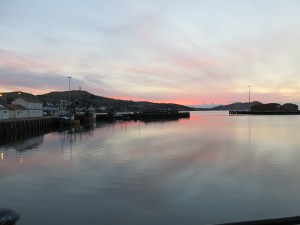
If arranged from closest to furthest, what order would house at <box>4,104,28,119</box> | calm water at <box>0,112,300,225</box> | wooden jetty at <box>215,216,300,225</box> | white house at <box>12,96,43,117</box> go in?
wooden jetty at <box>215,216,300,225</box>
calm water at <box>0,112,300,225</box>
house at <box>4,104,28,119</box>
white house at <box>12,96,43,117</box>

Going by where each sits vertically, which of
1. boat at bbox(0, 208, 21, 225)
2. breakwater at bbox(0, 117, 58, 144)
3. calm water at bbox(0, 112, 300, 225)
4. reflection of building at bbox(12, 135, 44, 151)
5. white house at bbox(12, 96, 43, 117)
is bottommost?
reflection of building at bbox(12, 135, 44, 151)

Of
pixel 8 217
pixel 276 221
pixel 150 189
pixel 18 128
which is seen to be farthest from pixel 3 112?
pixel 276 221

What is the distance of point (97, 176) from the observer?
21.2 meters

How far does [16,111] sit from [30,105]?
34.1 ft

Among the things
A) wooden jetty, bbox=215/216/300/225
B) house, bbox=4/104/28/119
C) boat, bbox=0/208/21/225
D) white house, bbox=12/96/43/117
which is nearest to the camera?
wooden jetty, bbox=215/216/300/225

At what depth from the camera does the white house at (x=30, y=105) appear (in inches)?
3216

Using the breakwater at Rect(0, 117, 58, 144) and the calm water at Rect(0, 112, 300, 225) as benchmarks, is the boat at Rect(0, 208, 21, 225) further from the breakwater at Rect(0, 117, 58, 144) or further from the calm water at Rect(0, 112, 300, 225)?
the breakwater at Rect(0, 117, 58, 144)

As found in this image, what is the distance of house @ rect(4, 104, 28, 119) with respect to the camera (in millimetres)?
72188

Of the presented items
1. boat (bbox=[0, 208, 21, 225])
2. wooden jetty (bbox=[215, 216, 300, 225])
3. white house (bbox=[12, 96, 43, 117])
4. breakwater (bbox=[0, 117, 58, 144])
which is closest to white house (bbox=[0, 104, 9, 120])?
breakwater (bbox=[0, 117, 58, 144])

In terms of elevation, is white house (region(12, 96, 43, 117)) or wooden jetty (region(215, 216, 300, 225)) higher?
white house (region(12, 96, 43, 117))

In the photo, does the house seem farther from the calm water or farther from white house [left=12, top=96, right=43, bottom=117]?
the calm water

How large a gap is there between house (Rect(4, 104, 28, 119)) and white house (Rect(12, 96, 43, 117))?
6.18ft

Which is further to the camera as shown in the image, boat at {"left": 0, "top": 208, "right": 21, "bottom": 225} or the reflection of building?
the reflection of building

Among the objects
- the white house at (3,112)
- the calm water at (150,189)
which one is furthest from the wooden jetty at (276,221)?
the white house at (3,112)
